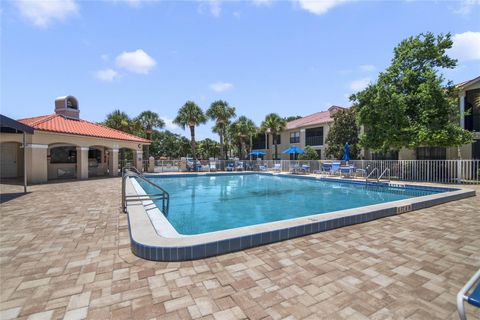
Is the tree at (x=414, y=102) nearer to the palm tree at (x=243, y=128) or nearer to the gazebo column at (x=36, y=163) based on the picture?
the palm tree at (x=243, y=128)

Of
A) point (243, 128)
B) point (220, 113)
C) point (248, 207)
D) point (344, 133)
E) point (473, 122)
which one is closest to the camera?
point (248, 207)

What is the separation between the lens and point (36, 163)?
14.2m

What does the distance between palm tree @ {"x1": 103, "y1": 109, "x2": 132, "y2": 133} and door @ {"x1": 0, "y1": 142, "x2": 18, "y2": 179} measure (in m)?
13.5

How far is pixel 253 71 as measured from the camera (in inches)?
711

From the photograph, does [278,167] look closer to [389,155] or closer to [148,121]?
[389,155]

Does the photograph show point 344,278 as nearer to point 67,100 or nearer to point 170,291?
point 170,291

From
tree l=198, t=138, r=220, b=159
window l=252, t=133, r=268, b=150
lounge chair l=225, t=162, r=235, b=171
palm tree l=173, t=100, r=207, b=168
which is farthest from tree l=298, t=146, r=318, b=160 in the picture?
tree l=198, t=138, r=220, b=159

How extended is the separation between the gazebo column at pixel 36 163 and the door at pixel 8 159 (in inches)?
181

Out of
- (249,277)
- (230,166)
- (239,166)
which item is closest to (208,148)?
(230,166)

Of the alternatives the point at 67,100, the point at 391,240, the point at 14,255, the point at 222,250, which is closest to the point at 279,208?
the point at 391,240

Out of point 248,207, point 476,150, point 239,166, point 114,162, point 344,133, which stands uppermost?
point 344,133

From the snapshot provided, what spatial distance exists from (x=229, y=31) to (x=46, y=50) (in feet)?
27.9

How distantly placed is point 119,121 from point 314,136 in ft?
81.9

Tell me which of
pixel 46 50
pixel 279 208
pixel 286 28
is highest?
pixel 286 28
